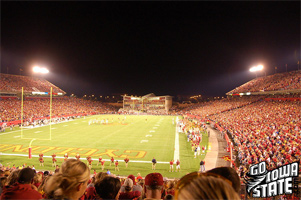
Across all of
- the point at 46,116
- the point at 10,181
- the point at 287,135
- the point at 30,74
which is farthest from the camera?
the point at 30,74

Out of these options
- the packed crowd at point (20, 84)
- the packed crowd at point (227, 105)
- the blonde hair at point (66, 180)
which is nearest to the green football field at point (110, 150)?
the blonde hair at point (66, 180)

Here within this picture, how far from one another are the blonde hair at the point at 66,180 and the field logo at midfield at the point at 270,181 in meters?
3.36

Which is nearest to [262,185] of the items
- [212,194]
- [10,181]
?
[212,194]

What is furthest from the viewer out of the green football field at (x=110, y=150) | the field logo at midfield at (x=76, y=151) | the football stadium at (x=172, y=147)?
the field logo at midfield at (x=76, y=151)

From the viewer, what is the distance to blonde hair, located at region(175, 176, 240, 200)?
96 cm

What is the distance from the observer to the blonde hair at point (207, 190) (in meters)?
0.96

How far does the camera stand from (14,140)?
74.2 ft

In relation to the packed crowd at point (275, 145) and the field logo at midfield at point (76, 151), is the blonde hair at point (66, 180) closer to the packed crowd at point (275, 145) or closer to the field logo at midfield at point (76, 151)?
the packed crowd at point (275, 145)

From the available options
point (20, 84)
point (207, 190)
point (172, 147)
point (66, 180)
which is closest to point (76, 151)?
point (172, 147)

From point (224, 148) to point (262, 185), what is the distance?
55.1 feet

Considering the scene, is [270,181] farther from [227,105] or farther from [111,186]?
[227,105]

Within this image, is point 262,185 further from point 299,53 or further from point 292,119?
point 299,53

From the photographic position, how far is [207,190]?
959mm

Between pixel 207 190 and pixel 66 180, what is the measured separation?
1.33 metres
